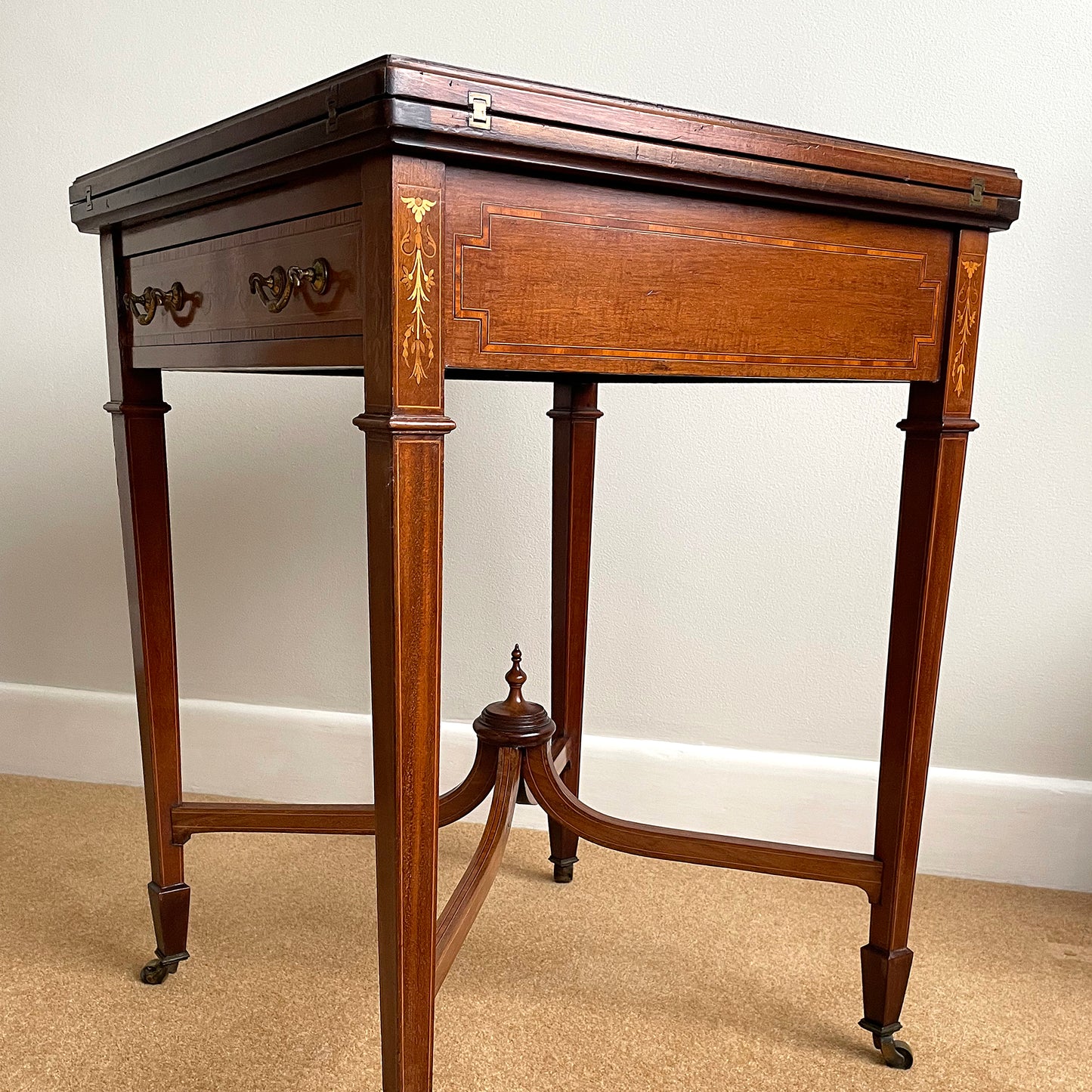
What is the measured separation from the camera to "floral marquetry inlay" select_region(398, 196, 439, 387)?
2.62 ft

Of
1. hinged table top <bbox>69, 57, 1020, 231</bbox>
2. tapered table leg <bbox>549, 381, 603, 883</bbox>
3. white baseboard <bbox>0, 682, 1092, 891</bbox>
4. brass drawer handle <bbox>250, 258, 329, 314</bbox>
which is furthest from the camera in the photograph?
white baseboard <bbox>0, 682, 1092, 891</bbox>

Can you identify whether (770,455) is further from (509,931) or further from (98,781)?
(98,781)

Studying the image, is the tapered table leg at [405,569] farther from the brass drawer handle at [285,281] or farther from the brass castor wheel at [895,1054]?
the brass castor wheel at [895,1054]

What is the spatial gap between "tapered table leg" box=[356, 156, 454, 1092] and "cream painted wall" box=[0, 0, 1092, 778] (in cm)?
99

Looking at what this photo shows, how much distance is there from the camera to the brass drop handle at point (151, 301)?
3.65 feet

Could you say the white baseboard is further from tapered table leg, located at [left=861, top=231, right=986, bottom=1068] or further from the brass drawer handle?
the brass drawer handle

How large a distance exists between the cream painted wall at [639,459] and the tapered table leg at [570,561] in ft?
0.73

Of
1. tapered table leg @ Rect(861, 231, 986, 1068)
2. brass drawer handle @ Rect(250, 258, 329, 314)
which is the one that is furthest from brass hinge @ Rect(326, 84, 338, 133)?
tapered table leg @ Rect(861, 231, 986, 1068)

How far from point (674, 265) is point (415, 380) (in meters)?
0.27

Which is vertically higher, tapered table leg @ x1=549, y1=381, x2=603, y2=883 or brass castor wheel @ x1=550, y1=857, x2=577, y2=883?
tapered table leg @ x1=549, y1=381, x2=603, y2=883

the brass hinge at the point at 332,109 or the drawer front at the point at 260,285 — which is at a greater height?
the brass hinge at the point at 332,109

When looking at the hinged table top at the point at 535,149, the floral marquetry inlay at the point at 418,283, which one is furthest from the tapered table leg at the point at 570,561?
the floral marquetry inlay at the point at 418,283

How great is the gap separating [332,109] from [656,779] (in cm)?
136

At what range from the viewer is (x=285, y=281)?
0.93m
